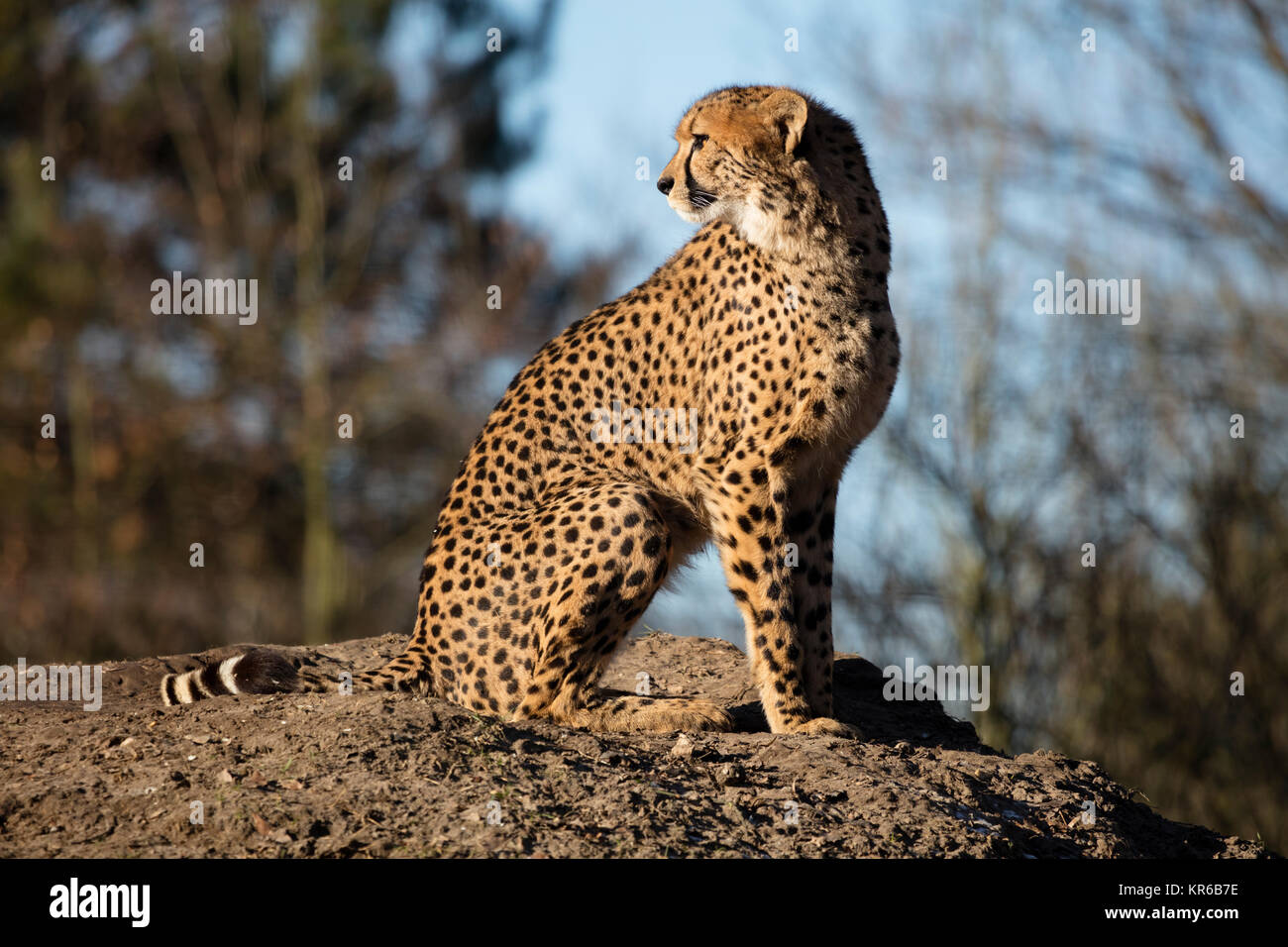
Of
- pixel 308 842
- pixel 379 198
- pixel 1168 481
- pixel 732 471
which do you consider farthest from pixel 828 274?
pixel 379 198

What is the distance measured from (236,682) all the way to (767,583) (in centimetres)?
194

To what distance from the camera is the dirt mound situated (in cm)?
354

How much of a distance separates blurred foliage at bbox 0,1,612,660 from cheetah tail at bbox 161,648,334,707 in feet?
36.2

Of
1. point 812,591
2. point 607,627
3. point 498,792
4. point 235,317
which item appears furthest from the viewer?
point 235,317

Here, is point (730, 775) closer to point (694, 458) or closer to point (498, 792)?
point (498, 792)

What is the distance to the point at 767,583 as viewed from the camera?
4742 millimetres

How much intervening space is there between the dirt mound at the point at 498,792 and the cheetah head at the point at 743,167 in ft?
6.00

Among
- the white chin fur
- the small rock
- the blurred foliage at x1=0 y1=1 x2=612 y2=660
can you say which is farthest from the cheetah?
the blurred foliage at x1=0 y1=1 x2=612 y2=660

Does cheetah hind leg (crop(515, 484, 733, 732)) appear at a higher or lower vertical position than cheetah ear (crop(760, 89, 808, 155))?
lower

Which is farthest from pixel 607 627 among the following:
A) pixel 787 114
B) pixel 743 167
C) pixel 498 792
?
pixel 787 114

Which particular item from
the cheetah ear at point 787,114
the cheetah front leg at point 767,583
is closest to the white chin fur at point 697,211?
the cheetah ear at point 787,114

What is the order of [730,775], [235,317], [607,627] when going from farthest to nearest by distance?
[235,317] < [607,627] < [730,775]

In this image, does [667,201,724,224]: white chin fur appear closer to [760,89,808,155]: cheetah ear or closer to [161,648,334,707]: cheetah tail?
[760,89,808,155]: cheetah ear

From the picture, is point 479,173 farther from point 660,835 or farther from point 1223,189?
point 660,835
